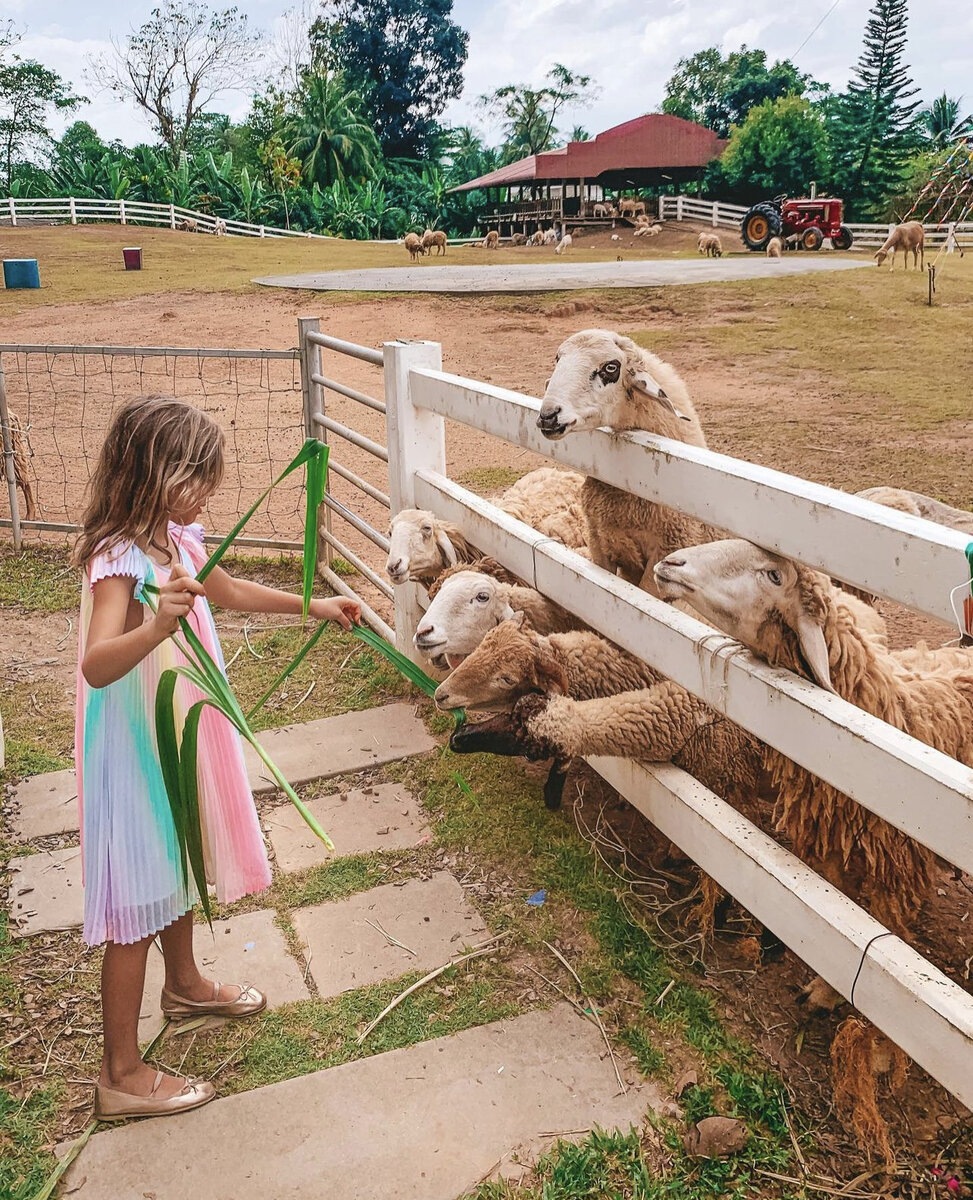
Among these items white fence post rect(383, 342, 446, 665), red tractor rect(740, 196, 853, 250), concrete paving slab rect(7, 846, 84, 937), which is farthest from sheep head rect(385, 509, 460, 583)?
red tractor rect(740, 196, 853, 250)

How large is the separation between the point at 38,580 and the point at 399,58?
55078 millimetres

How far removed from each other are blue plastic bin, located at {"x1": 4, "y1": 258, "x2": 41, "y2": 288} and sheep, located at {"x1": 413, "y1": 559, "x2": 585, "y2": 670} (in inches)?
760

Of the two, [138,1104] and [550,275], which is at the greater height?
[550,275]

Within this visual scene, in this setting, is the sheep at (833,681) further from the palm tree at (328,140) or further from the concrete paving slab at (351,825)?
the palm tree at (328,140)

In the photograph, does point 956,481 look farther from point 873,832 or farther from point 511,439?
point 873,832

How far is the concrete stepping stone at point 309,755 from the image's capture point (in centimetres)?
370

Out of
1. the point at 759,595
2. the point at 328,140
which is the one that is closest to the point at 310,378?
the point at 759,595

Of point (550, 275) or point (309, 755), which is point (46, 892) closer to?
point (309, 755)

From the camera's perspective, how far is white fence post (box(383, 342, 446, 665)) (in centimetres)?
422

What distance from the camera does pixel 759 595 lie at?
7.47 ft

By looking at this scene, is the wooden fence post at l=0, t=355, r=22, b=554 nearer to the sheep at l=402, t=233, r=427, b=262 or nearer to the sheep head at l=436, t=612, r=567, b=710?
the sheep head at l=436, t=612, r=567, b=710

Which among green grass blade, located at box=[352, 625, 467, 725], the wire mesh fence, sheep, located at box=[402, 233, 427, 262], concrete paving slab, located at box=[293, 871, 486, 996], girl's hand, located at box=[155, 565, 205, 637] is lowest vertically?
concrete paving slab, located at box=[293, 871, 486, 996]

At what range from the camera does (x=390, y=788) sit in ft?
12.6

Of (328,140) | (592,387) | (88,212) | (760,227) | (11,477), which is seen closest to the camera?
(592,387)
